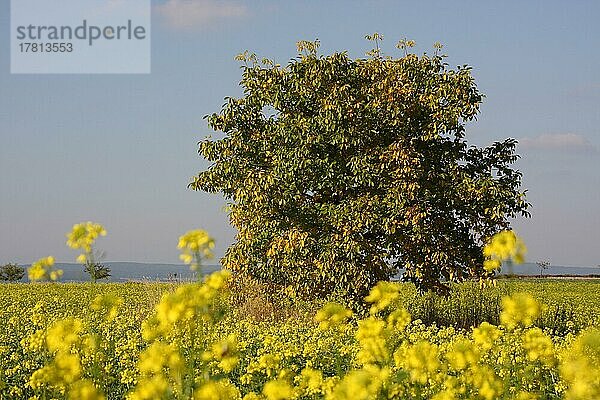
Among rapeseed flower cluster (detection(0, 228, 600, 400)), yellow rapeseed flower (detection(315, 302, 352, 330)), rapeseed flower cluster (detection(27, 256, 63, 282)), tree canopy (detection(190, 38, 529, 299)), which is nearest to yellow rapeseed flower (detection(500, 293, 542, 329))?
rapeseed flower cluster (detection(0, 228, 600, 400))

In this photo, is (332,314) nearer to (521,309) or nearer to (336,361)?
(336,361)

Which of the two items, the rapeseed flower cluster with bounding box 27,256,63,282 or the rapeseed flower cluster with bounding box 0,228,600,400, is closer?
the rapeseed flower cluster with bounding box 0,228,600,400

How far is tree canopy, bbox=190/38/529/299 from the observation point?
533 inches

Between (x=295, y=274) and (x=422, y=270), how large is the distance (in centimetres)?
224

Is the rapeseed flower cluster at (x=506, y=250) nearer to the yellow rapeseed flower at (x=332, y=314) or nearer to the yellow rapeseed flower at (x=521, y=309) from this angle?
the yellow rapeseed flower at (x=521, y=309)

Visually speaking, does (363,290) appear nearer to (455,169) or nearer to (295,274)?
(295,274)

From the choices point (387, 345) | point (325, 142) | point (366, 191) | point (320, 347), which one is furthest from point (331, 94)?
point (387, 345)

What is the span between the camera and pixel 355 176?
44.8 ft

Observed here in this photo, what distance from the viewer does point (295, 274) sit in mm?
13984

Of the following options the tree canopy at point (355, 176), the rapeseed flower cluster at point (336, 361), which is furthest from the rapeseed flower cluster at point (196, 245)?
the tree canopy at point (355, 176)

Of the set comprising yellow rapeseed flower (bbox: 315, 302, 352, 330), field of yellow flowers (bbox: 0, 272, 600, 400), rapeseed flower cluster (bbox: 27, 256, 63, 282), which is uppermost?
rapeseed flower cluster (bbox: 27, 256, 63, 282)

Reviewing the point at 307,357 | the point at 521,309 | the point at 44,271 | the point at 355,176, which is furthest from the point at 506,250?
the point at 355,176

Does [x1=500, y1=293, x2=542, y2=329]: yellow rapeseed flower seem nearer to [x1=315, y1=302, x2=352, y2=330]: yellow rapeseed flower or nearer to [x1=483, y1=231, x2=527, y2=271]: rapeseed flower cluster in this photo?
[x1=483, y1=231, x2=527, y2=271]: rapeseed flower cluster

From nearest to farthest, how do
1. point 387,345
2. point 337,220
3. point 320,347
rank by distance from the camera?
1. point 387,345
2. point 320,347
3. point 337,220
